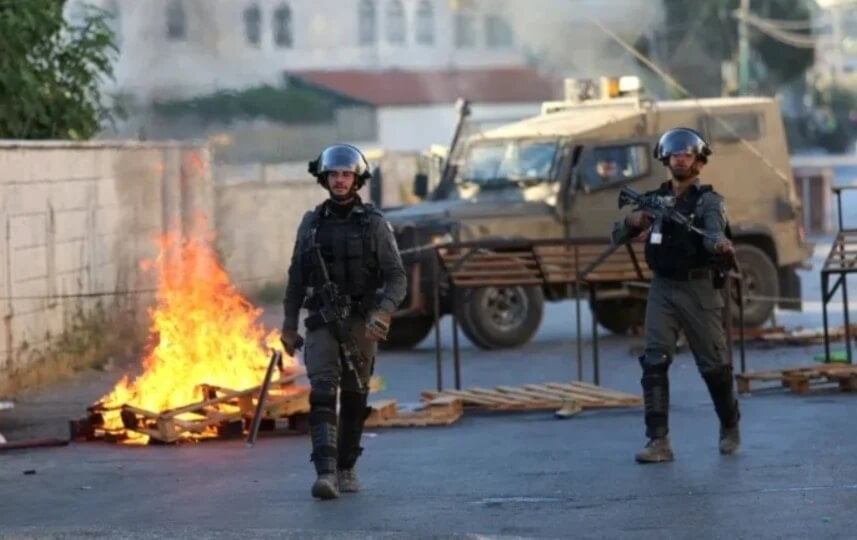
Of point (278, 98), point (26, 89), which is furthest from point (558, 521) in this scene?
point (278, 98)

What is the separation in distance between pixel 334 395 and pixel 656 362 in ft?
6.19

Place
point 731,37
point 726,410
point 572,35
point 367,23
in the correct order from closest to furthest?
1. point 726,410
2. point 572,35
3. point 367,23
4. point 731,37

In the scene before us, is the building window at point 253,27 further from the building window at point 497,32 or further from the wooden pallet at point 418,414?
the wooden pallet at point 418,414

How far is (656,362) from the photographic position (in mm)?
10891

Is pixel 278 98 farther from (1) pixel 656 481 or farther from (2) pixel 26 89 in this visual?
(1) pixel 656 481

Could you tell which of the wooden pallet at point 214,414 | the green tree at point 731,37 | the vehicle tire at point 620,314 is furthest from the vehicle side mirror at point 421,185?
the green tree at point 731,37

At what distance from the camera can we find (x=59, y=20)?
61.2 ft

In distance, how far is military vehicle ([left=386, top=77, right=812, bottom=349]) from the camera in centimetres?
2069

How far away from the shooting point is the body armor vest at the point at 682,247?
35.3 ft

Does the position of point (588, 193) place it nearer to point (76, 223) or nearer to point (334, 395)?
point (76, 223)

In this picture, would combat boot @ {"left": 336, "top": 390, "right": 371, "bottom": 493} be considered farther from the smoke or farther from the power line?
the power line

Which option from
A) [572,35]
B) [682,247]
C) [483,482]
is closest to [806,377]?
[682,247]

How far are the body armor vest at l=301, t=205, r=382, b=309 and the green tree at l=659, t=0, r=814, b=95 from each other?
89.5ft

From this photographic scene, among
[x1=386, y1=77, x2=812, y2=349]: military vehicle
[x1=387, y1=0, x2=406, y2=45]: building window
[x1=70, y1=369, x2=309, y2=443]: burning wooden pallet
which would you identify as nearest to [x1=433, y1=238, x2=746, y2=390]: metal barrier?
[x1=386, y1=77, x2=812, y2=349]: military vehicle
